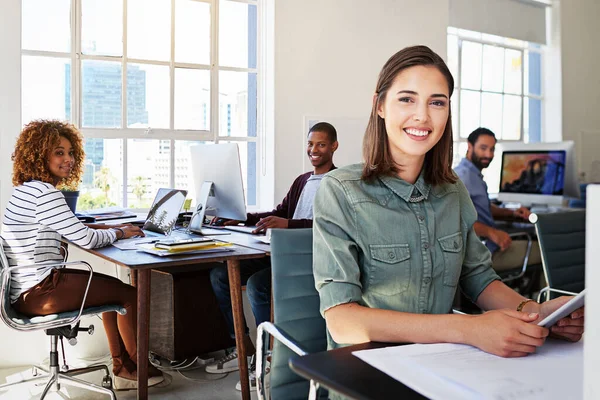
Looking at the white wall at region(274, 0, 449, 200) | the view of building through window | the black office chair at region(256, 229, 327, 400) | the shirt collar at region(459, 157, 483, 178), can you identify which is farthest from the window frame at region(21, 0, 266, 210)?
the black office chair at region(256, 229, 327, 400)

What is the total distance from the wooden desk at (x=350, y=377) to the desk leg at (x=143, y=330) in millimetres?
1798

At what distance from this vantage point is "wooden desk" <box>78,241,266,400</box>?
259cm

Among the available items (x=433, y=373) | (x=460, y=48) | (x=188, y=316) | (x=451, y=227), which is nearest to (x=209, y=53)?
(x=188, y=316)

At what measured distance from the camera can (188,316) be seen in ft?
11.8

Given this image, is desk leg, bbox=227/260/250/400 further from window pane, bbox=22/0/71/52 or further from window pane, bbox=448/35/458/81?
window pane, bbox=448/35/458/81

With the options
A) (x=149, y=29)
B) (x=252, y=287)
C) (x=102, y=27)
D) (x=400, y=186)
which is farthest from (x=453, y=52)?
(x=400, y=186)

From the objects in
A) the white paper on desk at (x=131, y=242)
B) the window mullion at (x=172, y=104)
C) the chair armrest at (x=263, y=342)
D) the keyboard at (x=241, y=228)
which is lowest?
the chair armrest at (x=263, y=342)

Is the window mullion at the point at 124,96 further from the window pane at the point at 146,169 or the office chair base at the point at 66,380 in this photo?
the office chair base at the point at 66,380

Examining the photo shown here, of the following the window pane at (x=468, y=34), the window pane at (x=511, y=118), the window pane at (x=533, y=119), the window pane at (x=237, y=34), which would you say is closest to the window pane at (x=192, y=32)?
the window pane at (x=237, y=34)

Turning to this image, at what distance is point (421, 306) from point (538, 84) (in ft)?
22.8

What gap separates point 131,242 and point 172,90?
77.5 inches

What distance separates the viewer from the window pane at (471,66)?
6781 millimetres

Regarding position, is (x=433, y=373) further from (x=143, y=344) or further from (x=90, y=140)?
(x=90, y=140)

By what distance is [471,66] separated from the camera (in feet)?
22.5
